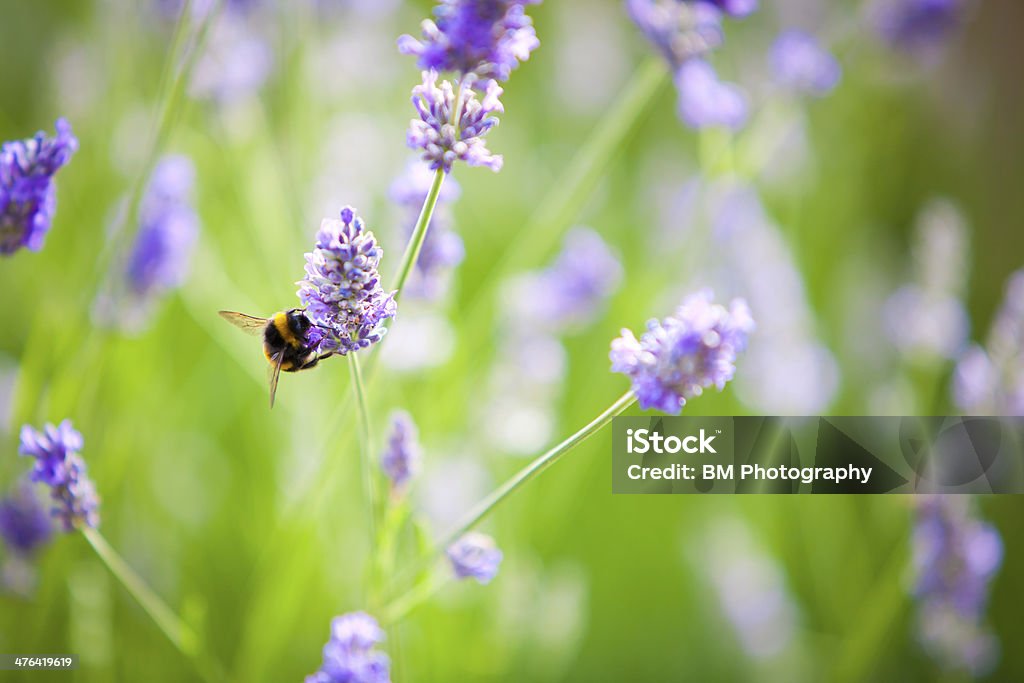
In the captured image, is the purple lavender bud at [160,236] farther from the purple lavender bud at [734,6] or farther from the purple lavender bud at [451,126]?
the purple lavender bud at [734,6]

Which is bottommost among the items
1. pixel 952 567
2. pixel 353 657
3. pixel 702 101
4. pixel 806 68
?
pixel 353 657

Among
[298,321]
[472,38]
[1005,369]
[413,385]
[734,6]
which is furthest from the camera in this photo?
[413,385]

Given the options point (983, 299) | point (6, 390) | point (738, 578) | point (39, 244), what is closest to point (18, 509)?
point (39, 244)

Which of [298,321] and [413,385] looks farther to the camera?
[413,385]

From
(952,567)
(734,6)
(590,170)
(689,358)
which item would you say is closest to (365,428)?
(689,358)

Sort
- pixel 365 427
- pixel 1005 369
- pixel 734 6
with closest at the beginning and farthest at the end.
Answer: pixel 365 427 < pixel 734 6 < pixel 1005 369

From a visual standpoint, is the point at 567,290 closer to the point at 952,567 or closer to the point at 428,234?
the point at 428,234

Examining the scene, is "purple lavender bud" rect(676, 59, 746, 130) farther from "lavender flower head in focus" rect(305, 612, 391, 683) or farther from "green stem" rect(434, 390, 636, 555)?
"lavender flower head in focus" rect(305, 612, 391, 683)
